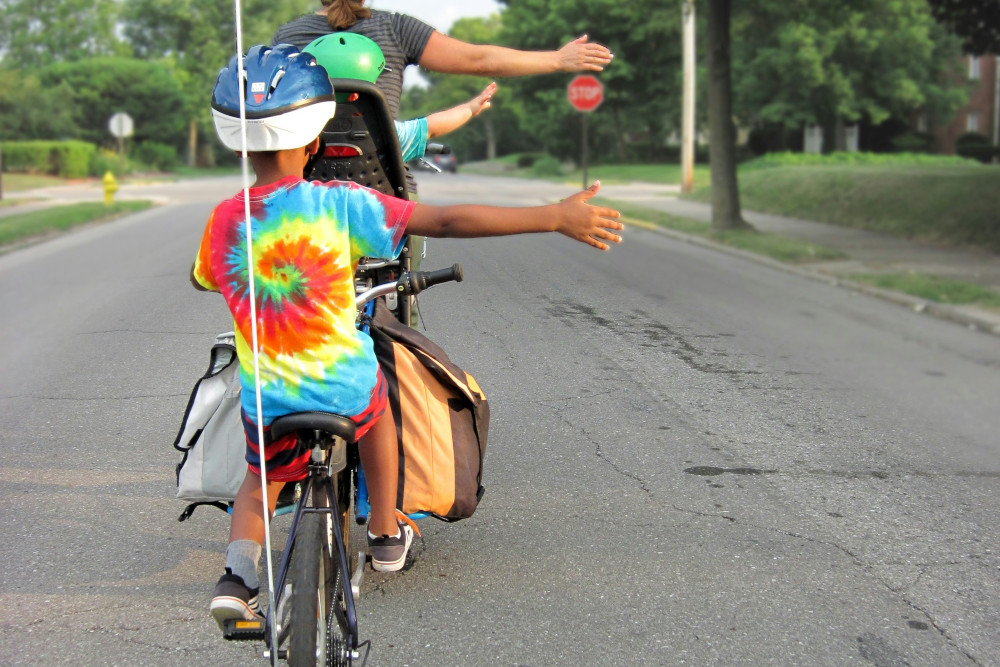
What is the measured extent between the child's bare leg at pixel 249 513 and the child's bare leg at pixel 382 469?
0.41 m

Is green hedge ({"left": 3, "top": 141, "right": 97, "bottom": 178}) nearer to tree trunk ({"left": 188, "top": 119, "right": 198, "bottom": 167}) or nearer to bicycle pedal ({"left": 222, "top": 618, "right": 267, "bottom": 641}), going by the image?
tree trunk ({"left": 188, "top": 119, "right": 198, "bottom": 167})

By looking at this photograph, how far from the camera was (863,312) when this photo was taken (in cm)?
1120

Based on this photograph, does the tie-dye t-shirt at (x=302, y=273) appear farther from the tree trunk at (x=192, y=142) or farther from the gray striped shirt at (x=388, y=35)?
the tree trunk at (x=192, y=142)

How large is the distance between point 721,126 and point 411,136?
51.3ft

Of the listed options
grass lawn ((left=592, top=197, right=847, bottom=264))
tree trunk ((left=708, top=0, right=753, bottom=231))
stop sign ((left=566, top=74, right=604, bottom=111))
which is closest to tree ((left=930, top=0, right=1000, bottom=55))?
tree trunk ((left=708, top=0, right=753, bottom=231))

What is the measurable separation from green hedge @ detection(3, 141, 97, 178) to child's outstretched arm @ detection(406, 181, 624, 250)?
155ft

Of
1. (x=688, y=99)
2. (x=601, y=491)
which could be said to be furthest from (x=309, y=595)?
(x=688, y=99)

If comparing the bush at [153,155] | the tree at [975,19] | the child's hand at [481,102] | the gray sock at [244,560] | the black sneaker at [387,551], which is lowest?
the black sneaker at [387,551]

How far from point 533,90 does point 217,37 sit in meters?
16.4

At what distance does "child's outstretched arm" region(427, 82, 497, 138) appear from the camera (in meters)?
4.47

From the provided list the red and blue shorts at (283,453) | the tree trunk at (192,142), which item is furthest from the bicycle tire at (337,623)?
the tree trunk at (192,142)

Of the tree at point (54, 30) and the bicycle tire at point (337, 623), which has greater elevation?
the tree at point (54, 30)

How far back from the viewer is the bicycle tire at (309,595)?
2.80 meters

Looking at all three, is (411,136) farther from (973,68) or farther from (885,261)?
(973,68)
